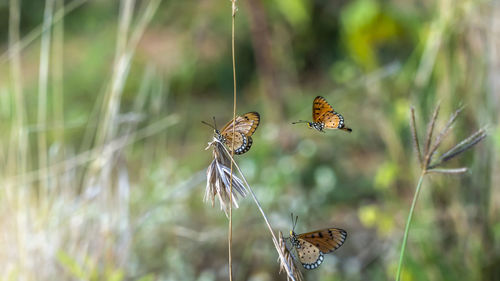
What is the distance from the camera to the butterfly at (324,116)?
A: 712 mm

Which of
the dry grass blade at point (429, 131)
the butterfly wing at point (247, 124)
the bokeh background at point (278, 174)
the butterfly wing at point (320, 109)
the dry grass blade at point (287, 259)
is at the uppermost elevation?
the bokeh background at point (278, 174)

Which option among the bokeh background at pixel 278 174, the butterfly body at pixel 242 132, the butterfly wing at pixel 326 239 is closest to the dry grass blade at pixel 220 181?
the butterfly body at pixel 242 132

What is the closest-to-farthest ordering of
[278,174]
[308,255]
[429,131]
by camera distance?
[429,131] < [308,255] < [278,174]

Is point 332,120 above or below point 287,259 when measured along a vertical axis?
above

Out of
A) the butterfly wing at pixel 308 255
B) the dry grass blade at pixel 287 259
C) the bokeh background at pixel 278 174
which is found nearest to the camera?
the dry grass blade at pixel 287 259

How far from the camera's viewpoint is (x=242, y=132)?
715 millimetres

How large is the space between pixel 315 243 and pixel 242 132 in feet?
0.62

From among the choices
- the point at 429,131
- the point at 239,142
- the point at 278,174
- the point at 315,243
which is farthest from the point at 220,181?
the point at 278,174

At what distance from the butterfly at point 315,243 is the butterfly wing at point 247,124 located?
148mm

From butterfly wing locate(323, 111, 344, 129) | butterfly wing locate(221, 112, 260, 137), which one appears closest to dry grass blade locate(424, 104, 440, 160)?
butterfly wing locate(323, 111, 344, 129)

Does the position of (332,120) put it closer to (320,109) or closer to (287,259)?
(320,109)

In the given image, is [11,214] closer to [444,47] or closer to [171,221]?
[171,221]

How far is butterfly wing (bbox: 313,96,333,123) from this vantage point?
29.6 inches

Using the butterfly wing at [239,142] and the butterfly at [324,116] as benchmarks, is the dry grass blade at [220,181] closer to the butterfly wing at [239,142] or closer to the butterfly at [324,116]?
the butterfly wing at [239,142]
